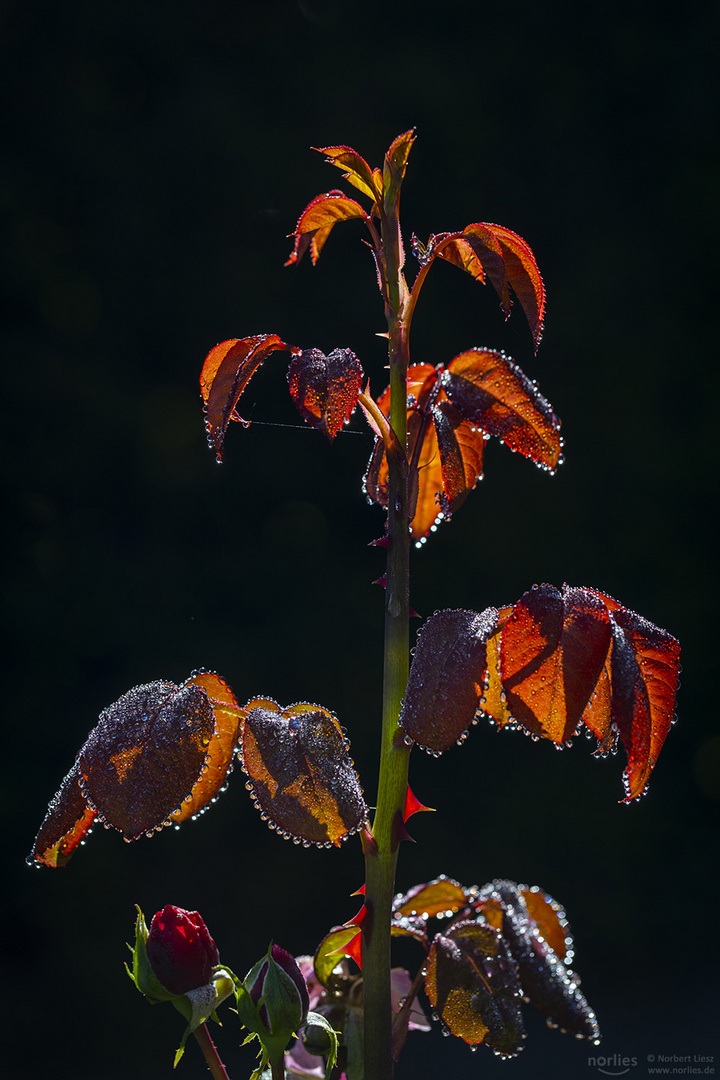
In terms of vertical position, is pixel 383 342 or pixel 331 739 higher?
pixel 383 342

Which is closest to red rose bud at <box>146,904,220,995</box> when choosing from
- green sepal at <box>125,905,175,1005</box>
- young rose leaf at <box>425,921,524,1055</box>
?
green sepal at <box>125,905,175,1005</box>

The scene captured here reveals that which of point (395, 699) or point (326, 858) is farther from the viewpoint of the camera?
point (326, 858)

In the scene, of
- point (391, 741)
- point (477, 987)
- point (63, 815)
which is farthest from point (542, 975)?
point (63, 815)

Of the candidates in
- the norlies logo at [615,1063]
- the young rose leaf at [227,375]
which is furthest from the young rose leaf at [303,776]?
the norlies logo at [615,1063]

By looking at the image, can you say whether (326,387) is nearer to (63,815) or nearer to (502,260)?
(502,260)

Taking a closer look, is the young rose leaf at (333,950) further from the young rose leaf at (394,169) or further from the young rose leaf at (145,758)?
the young rose leaf at (394,169)

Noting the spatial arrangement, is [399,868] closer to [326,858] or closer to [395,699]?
[326,858]

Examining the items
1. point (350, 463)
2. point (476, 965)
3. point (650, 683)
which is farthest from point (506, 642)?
point (350, 463)
